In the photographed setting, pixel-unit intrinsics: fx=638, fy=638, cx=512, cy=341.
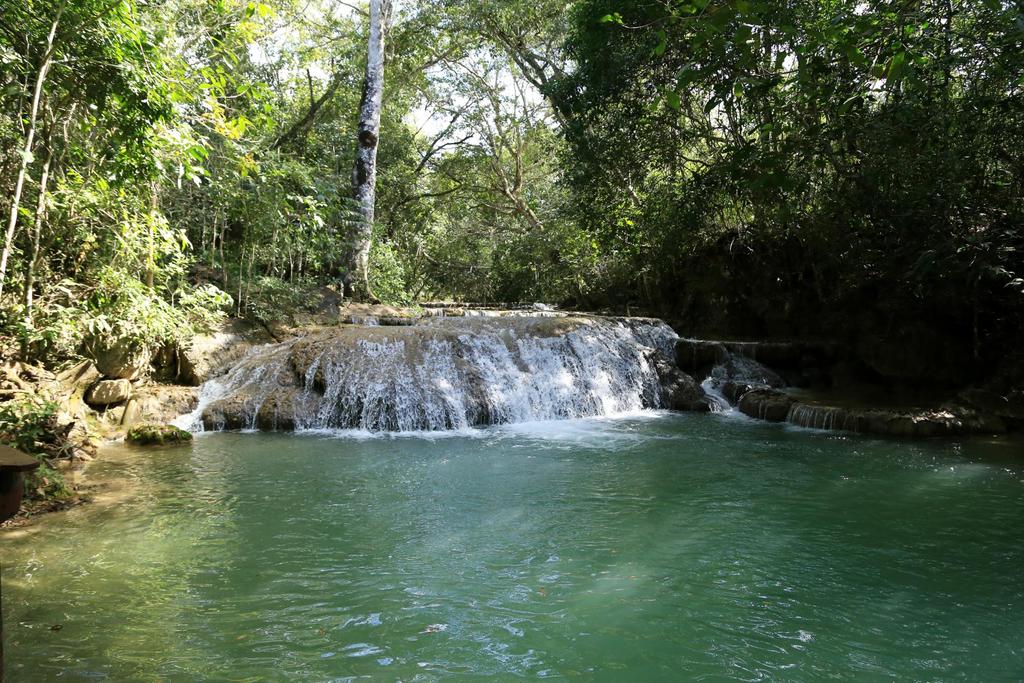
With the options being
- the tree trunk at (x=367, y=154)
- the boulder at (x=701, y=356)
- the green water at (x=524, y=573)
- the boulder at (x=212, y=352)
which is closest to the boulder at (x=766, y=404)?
the boulder at (x=701, y=356)

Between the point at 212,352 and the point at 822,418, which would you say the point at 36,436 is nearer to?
the point at 212,352

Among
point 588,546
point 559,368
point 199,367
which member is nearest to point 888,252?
point 559,368

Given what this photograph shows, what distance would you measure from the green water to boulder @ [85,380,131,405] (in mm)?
1761

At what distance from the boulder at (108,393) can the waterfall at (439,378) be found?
1.10 m

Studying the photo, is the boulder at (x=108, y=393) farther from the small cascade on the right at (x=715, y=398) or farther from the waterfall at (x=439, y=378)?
the small cascade on the right at (x=715, y=398)

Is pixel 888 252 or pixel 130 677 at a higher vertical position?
pixel 888 252

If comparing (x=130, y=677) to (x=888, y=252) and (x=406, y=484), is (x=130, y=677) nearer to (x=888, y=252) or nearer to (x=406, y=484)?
(x=406, y=484)

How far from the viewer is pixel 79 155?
6.83 meters

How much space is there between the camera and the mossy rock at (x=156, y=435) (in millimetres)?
7871

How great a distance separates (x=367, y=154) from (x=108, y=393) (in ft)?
25.8

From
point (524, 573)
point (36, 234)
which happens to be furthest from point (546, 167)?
point (524, 573)

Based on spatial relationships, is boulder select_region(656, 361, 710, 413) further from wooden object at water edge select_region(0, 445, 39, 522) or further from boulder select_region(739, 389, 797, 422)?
wooden object at water edge select_region(0, 445, 39, 522)

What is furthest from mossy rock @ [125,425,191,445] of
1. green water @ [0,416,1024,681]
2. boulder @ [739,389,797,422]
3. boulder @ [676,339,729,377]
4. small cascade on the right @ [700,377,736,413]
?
boulder @ [676,339,729,377]

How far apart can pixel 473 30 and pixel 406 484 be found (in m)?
14.7
